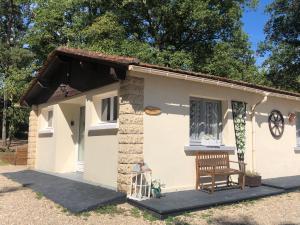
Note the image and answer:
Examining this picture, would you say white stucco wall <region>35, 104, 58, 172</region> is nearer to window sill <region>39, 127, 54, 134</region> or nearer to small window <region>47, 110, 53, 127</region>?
window sill <region>39, 127, 54, 134</region>

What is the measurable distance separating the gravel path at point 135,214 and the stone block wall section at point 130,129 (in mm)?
819

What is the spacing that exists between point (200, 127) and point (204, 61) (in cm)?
1275

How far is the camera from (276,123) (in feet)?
36.6

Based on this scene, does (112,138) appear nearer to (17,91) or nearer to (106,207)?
(106,207)

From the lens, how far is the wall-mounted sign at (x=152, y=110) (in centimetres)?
796

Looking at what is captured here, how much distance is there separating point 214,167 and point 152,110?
2.18 metres

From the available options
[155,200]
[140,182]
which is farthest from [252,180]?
[140,182]

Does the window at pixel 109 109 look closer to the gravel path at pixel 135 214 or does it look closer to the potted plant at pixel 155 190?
the potted plant at pixel 155 190

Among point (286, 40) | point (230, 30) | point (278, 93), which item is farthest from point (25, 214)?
point (286, 40)

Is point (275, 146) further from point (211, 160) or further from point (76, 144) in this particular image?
point (76, 144)

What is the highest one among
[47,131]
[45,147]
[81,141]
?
[47,131]

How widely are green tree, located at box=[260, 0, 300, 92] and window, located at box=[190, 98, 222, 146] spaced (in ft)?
48.3

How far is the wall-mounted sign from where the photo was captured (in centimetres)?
796

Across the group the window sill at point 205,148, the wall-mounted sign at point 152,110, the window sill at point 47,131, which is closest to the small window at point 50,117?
the window sill at point 47,131
